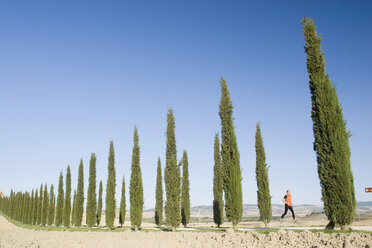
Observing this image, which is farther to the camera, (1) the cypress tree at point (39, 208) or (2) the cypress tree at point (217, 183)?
(1) the cypress tree at point (39, 208)

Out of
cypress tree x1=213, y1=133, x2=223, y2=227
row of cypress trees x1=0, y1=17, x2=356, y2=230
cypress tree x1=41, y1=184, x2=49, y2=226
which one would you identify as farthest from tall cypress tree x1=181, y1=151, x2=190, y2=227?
cypress tree x1=41, y1=184, x2=49, y2=226

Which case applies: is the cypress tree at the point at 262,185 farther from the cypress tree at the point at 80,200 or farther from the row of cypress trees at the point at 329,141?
the cypress tree at the point at 80,200

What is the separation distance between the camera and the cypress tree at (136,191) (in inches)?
1031

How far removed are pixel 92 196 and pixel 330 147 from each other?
2917cm

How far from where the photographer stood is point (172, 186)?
73.5 feet

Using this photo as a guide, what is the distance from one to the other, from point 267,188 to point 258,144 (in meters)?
3.74

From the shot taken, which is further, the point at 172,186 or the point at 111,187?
the point at 111,187

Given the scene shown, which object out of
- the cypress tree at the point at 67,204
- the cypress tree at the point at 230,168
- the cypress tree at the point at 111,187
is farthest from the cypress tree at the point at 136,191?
the cypress tree at the point at 67,204

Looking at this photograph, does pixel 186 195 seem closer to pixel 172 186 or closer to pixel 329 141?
pixel 172 186

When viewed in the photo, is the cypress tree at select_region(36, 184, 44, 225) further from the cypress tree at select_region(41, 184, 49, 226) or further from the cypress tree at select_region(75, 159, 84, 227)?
the cypress tree at select_region(75, 159, 84, 227)

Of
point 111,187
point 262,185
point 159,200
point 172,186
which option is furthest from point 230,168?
point 159,200

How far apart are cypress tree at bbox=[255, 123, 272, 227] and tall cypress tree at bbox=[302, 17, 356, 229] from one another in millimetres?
11639

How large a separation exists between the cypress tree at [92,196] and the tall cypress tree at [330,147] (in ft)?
91.1

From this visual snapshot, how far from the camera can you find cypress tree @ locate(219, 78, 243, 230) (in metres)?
16.5
